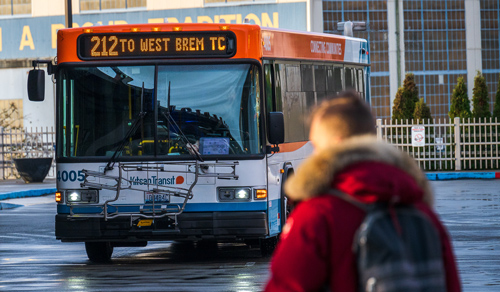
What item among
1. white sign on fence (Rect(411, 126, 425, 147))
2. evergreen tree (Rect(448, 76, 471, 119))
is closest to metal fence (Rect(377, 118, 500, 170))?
white sign on fence (Rect(411, 126, 425, 147))

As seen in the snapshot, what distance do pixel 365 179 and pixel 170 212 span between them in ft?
26.4

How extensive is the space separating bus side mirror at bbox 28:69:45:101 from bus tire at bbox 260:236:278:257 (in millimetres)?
3307

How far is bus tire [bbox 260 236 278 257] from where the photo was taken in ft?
38.9

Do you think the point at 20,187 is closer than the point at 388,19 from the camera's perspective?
Yes

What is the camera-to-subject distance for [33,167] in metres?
30.3

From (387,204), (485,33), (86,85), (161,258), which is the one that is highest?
(485,33)

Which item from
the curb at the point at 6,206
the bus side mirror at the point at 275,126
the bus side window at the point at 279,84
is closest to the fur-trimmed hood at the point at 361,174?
the bus side mirror at the point at 275,126

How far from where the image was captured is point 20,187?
28.2m

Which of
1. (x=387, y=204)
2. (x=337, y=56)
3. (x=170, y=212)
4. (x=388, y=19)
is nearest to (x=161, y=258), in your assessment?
(x=170, y=212)

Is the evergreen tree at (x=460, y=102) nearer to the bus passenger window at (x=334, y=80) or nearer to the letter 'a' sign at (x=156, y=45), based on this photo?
the bus passenger window at (x=334, y=80)

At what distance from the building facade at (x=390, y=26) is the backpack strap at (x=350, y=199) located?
125ft

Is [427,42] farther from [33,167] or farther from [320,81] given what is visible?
[320,81]

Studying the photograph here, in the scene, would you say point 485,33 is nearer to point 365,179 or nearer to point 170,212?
point 170,212

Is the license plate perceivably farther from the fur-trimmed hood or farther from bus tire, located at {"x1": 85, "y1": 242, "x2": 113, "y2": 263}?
the fur-trimmed hood
